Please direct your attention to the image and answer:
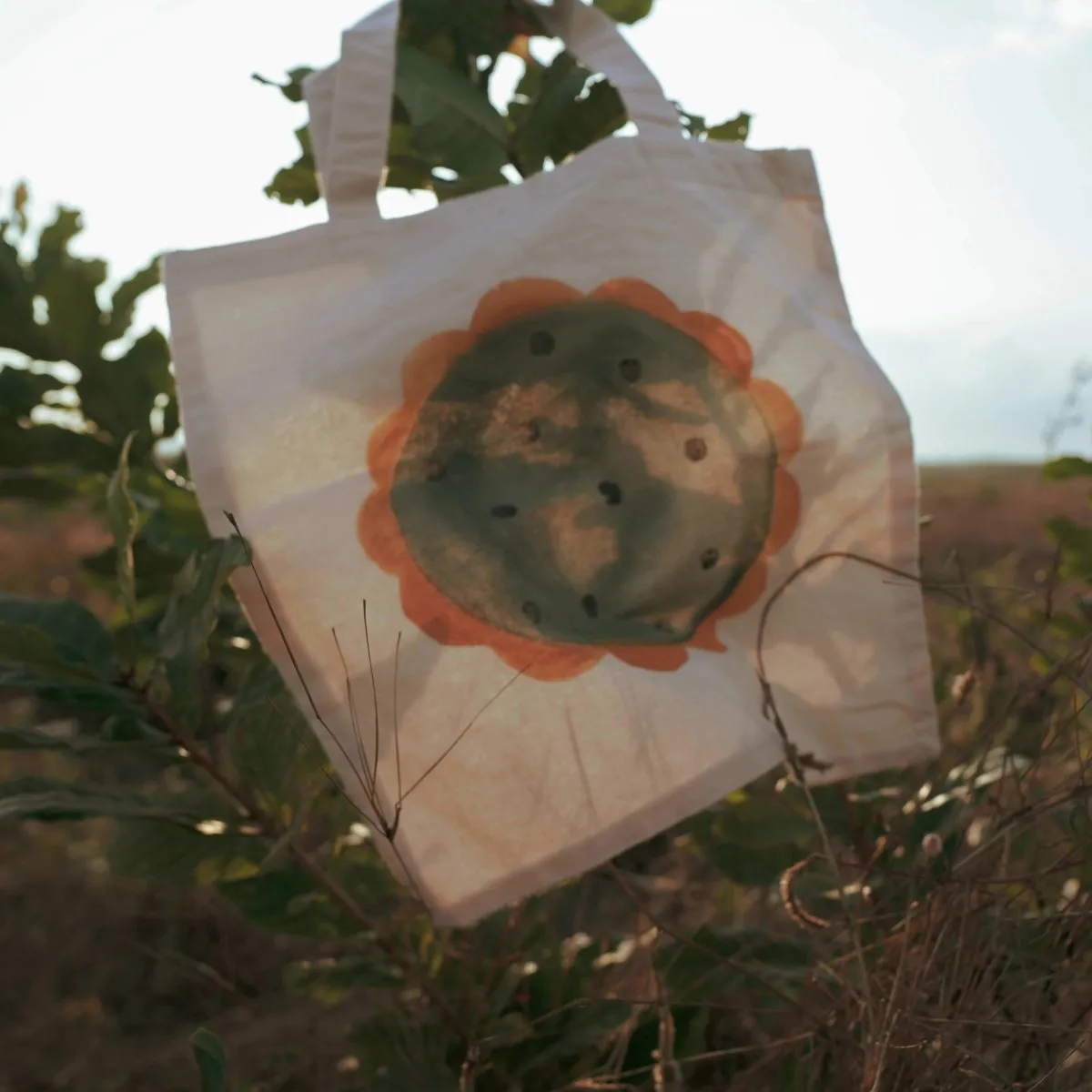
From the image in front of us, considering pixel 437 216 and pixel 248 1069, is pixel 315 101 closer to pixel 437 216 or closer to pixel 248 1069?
pixel 437 216

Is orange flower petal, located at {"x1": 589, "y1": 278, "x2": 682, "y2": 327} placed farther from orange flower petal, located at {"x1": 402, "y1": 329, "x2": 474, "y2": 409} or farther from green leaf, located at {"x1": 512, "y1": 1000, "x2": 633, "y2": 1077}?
green leaf, located at {"x1": 512, "y1": 1000, "x2": 633, "y2": 1077}

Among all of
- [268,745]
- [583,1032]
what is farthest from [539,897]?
[268,745]

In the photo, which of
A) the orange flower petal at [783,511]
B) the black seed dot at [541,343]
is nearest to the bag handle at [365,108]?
the black seed dot at [541,343]

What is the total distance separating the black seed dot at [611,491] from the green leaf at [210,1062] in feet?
1.15

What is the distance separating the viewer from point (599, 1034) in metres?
0.59

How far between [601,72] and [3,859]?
1.14 metres

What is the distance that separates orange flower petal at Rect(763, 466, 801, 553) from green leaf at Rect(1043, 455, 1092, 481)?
0.85 ft

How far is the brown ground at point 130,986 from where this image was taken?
83 cm

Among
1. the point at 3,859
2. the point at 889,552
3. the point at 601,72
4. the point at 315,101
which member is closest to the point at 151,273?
the point at 315,101

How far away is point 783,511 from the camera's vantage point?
611mm

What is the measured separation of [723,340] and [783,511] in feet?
0.37

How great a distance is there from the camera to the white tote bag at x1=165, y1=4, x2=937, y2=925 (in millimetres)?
534

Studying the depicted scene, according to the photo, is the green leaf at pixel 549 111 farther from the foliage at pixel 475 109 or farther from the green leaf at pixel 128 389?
the green leaf at pixel 128 389

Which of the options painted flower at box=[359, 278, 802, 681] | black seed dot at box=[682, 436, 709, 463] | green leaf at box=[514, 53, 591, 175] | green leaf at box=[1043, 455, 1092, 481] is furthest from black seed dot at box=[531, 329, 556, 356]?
green leaf at box=[1043, 455, 1092, 481]
